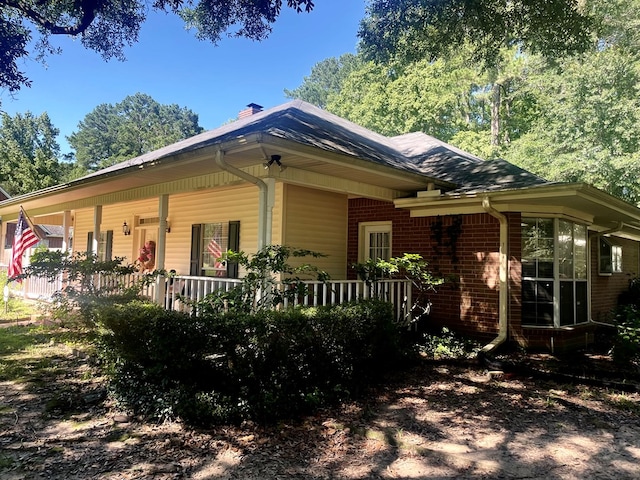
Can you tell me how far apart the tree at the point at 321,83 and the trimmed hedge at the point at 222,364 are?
47129 mm

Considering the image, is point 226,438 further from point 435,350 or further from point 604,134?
point 604,134

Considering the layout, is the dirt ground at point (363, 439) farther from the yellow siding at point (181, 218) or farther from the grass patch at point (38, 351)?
the yellow siding at point (181, 218)

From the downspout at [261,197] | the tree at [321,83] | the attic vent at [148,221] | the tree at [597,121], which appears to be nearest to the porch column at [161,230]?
the downspout at [261,197]

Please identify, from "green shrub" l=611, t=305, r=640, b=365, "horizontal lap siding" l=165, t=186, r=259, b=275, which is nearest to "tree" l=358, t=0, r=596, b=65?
"horizontal lap siding" l=165, t=186, r=259, b=275

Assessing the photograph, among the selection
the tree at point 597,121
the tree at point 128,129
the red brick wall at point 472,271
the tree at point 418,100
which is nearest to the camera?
the red brick wall at point 472,271

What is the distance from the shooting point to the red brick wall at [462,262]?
25.2 ft

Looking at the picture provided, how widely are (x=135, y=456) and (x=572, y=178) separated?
18430mm

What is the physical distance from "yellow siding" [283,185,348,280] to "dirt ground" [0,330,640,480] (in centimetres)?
391

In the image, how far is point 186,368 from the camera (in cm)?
446

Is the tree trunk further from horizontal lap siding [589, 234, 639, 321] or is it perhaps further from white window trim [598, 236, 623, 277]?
white window trim [598, 236, 623, 277]

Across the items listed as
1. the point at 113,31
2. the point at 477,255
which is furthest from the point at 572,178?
the point at 113,31

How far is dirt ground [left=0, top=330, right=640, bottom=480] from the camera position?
3389mm

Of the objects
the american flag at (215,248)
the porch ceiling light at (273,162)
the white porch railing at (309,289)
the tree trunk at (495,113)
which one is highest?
the tree trunk at (495,113)

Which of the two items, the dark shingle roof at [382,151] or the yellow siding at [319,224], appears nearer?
the dark shingle roof at [382,151]
